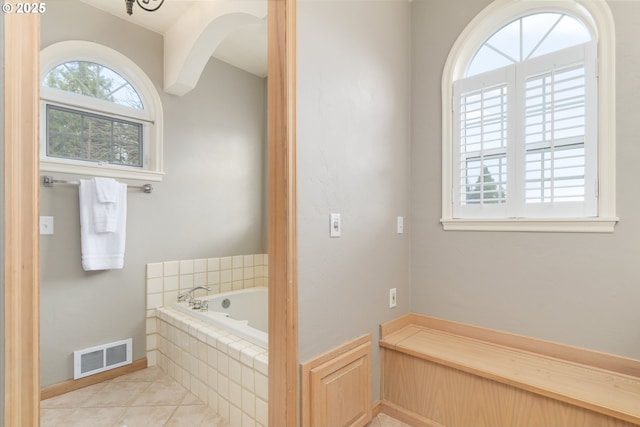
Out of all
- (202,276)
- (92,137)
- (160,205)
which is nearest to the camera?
(92,137)

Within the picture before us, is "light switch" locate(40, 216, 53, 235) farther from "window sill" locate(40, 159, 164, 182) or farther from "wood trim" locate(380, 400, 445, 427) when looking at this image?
"wood trim" locate(380, 400, 445, 427)

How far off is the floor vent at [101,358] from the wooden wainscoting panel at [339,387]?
1.76 meters

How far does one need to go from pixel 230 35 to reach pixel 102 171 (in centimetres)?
155

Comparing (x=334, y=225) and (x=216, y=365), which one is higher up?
(x=334, y=225)

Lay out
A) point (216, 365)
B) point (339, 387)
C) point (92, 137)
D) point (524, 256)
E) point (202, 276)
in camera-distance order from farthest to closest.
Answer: point (202, 276)
point (92, 137)
point (216, 365)
point (524, 256)
point (339, 387)

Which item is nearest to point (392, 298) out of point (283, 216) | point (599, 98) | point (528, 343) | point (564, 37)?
point (528, 343)

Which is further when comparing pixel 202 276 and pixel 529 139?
pixel 202 276

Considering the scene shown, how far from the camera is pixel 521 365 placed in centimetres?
158

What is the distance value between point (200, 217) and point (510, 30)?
271cm

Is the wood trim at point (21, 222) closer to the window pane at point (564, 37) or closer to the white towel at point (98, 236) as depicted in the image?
the white towel at point (98, 236)

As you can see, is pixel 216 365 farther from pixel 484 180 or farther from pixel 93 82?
pixel 93 82

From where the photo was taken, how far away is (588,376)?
147cm

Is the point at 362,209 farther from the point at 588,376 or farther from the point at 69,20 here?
the point at 69,20

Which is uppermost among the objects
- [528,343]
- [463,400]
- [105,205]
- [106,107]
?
[106,107]
